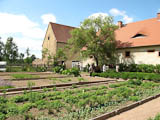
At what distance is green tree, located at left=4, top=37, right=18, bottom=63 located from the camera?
170 ft

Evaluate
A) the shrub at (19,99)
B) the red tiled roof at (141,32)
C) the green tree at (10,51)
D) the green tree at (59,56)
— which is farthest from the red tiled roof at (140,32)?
the green tree at (10,51)

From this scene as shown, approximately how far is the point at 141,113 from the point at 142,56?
54.9ft

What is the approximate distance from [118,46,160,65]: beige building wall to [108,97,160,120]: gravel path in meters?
14.5

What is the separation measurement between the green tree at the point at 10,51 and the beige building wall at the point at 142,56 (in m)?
42.4

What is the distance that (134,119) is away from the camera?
4.41 meters

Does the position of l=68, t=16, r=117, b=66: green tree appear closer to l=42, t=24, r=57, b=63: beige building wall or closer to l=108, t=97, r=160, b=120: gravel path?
l=42, t=24, r=57, b=63: beige building wall

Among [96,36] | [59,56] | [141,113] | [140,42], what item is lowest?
[141,113]

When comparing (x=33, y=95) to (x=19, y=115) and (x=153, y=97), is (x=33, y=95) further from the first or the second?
(x=153, y=97)

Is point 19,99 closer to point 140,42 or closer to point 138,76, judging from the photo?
point 138,76

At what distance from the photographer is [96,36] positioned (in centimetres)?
2105

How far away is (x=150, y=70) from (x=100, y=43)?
7.54 metres

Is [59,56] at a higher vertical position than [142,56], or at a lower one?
higher

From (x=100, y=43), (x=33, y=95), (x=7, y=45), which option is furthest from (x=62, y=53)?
(x=7, y=45)

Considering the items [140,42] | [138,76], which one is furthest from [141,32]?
[138,76]
